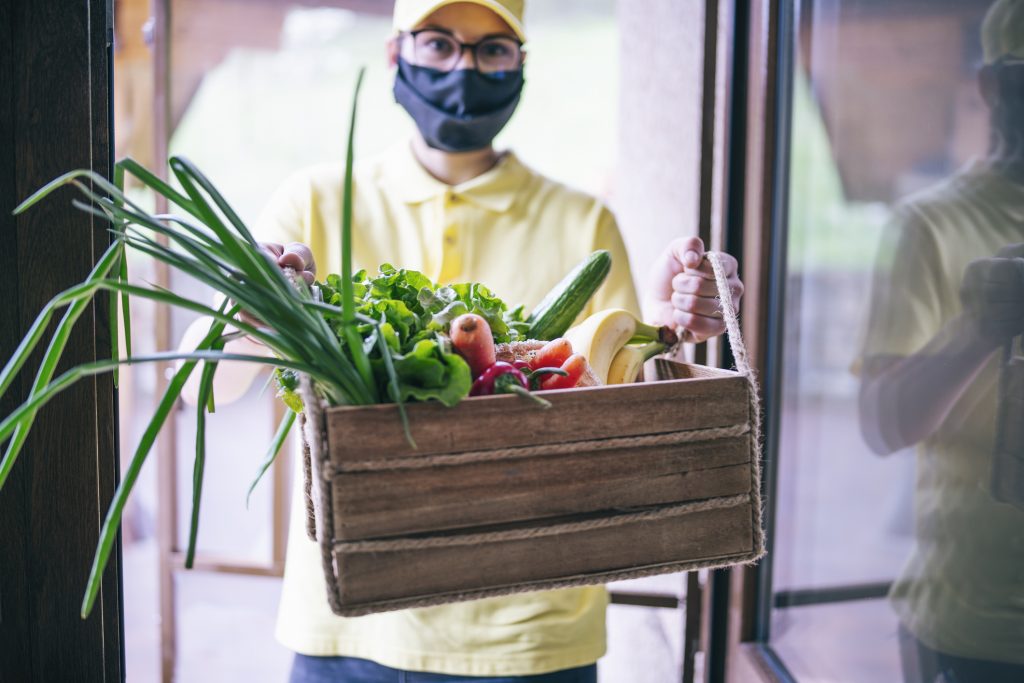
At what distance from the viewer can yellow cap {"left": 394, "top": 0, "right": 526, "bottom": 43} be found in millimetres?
1508

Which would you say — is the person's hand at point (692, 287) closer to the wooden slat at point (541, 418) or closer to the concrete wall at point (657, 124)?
the wooden slat at point (541, 418)

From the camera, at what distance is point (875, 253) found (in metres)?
1.69

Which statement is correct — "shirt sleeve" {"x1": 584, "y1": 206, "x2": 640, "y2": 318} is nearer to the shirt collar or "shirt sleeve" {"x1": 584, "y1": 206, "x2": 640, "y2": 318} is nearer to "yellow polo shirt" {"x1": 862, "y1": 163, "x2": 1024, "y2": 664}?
the shirt collar

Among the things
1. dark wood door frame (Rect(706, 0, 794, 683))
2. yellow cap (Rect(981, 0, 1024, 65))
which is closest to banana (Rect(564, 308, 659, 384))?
yellow cap (Rect(981, 0, 1024, 65))

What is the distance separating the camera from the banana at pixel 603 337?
3.77ft

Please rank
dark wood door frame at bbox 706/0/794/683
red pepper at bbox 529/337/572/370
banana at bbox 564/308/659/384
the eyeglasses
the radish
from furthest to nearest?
dark wood door frame at bbox 706/0/794/683 < the eyeglasses < banana at bbox 564/308/659/384 < red pepper at bbox 529/337/572/370 < the radish

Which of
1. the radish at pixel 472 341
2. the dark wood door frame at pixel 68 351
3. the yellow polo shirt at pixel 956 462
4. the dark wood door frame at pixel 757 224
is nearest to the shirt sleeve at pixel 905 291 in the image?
Result: the yellow polo shirt at pixel 956 462

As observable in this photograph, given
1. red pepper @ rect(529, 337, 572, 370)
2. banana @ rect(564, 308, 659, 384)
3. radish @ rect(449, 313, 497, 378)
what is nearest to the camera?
radish @ rect(449, 313, 497, 378)

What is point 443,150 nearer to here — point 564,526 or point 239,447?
point 564,526

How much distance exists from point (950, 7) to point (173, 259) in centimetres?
127

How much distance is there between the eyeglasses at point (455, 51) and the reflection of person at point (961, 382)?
0.75m

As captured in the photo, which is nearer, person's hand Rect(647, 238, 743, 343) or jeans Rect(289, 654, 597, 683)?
person's hand Rect(647, 238, 743, 343)

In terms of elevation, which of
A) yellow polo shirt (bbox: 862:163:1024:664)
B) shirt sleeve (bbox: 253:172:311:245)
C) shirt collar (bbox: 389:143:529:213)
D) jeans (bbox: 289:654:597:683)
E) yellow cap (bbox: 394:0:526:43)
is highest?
yellow cap (bbox: 394:0:526:43)

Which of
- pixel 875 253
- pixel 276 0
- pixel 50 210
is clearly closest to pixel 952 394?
pixel 875 253
